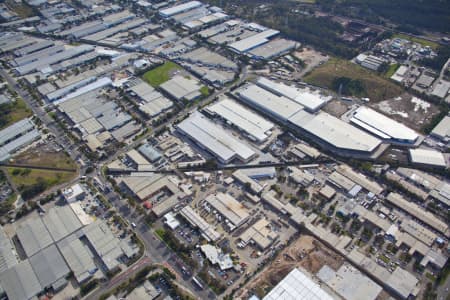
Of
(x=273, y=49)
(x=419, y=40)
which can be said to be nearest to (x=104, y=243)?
(x=273, y=49)


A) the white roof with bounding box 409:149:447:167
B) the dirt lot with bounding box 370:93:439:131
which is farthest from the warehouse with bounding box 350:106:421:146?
the dirt lot with bounding box 370:93:439:131

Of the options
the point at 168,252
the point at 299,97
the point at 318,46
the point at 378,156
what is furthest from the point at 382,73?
the point at 168,252

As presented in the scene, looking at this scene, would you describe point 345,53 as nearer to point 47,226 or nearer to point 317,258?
point 317,258

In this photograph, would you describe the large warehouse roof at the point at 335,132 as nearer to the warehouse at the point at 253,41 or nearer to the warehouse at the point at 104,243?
the warehouse at the point at 253,41

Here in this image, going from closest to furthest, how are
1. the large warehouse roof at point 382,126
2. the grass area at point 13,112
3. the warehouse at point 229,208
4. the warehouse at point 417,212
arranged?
the warehouse at point 417,212, the warehouse at point 229,208, the large warehouse roof at point 382,126, the grass area at point 13,112

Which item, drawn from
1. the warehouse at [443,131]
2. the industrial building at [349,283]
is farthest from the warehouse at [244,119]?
the warehouse at [443,131]

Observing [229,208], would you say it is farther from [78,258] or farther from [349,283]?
[78,258]
